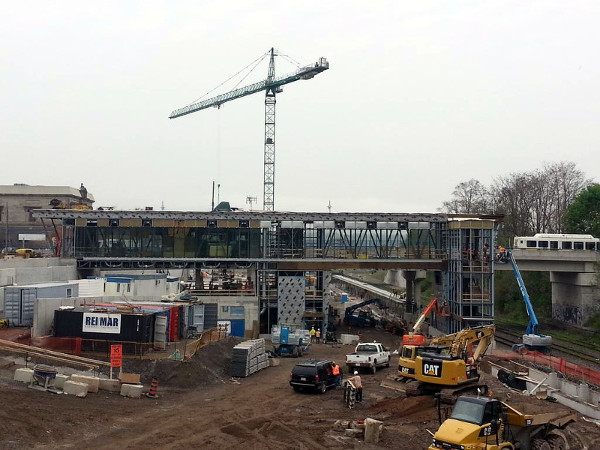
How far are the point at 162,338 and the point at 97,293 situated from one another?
13.0m

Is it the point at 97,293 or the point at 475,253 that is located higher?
the point at 475,253

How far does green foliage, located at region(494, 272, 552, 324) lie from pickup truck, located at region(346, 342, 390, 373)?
34.6 meters

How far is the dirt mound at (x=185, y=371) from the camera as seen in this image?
28562mm

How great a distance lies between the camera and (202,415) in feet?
76.7

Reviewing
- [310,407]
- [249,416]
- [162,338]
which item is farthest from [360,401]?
[162,338]

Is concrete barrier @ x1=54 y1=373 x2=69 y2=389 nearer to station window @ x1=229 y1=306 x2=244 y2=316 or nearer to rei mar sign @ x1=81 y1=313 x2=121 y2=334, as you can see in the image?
rei mar sign @ x1=81 y1=313 x2=121 y2=334

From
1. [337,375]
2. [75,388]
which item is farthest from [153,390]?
[337,375]

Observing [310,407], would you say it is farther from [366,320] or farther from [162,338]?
[366,320]

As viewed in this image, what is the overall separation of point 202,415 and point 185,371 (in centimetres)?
614

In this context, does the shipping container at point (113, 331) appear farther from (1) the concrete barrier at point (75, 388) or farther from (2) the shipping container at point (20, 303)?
(1) the concrete barrier at point (75, 388)

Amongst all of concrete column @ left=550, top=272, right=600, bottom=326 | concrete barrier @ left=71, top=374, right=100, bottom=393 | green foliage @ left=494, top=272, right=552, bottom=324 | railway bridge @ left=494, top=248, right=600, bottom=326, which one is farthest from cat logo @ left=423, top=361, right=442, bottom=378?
green foliage @ left=494, top=272, right=552, bottom=324

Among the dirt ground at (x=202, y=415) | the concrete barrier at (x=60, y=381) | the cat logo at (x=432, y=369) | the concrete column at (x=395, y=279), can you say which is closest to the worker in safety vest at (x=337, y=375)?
the dirt ground at (x=202, y=415)

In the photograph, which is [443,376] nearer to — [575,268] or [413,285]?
[575,268]

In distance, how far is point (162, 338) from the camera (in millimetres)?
32625
